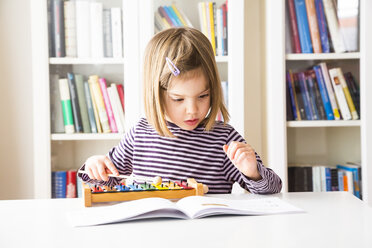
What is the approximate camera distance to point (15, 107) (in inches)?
88.9

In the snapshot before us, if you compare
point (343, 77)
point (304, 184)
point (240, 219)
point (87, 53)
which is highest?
point (87, 53)

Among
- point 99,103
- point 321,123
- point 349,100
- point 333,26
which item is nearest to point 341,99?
point 349,100

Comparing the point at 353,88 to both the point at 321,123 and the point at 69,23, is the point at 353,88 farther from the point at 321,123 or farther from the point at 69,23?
the point at 69,23

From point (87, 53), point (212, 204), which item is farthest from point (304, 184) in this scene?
point (212, 204)

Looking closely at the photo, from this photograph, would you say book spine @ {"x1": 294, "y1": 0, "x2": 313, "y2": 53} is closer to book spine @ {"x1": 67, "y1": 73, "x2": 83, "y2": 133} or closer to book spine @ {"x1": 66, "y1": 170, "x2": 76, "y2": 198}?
book spine @ {"x1": 67, "y1": 73, "x2": 83, "y2": 133}

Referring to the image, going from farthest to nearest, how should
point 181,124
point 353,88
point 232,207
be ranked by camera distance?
point 353,88
point 181,124
point 232,207

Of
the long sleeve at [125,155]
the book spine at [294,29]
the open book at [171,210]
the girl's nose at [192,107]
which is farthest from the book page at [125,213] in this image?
the book spine at [294,29]

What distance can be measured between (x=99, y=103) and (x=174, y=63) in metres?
0.99

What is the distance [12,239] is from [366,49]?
6.10 feet

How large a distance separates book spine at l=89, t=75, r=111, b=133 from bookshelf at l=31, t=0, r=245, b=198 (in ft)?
0.18

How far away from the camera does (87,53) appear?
2.21 m

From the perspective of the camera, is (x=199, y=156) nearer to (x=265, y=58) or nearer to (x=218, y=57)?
(x=218, y=57)

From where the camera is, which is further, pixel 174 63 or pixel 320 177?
pixel 320 177

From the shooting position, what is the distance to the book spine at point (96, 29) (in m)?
2.20
